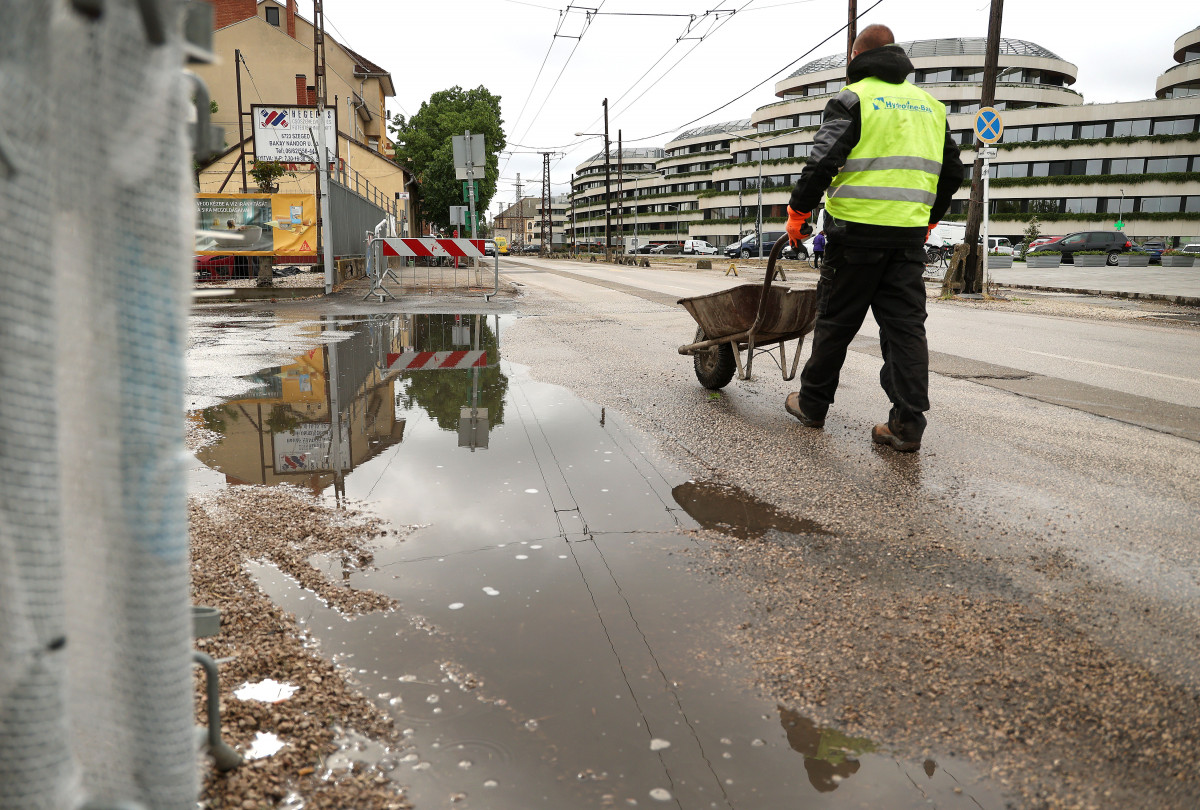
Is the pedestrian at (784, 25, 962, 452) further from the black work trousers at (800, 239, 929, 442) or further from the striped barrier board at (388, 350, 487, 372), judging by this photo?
the striped barrier board at (388, 350, 487, 372)

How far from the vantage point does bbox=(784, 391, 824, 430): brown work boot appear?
225 inches

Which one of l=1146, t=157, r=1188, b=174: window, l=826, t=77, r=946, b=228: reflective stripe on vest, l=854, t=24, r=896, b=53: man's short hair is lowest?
l=826, t=77, r=946, b=228: reflective stripe on vest

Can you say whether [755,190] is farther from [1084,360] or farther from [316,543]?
[316,543]

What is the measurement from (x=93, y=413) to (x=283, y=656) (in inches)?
68.9

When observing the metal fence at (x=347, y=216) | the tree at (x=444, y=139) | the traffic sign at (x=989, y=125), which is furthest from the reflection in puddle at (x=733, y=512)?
the tree at (x=444, y=139)

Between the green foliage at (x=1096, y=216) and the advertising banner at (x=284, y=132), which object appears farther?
the green foliage at (x=1096, y=216)

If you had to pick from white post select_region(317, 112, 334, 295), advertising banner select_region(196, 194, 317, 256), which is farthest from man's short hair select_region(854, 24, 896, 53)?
advertising banner select_region(196, 194, 317, 256)

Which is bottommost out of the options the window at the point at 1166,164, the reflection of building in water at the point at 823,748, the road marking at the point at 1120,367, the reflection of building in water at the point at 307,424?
the reflection of building in water at the point at 823,748

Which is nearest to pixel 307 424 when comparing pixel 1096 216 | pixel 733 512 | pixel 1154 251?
pixel 733 512

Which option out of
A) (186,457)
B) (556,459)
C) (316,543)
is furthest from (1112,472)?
(186,457)

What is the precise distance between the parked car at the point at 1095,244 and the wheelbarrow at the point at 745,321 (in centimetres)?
4344

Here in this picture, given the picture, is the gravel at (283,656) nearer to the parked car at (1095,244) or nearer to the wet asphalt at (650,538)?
the wet asphalt at (650,538)

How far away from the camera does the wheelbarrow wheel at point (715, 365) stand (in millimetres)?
6832

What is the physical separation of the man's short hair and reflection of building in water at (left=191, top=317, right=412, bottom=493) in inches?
149
